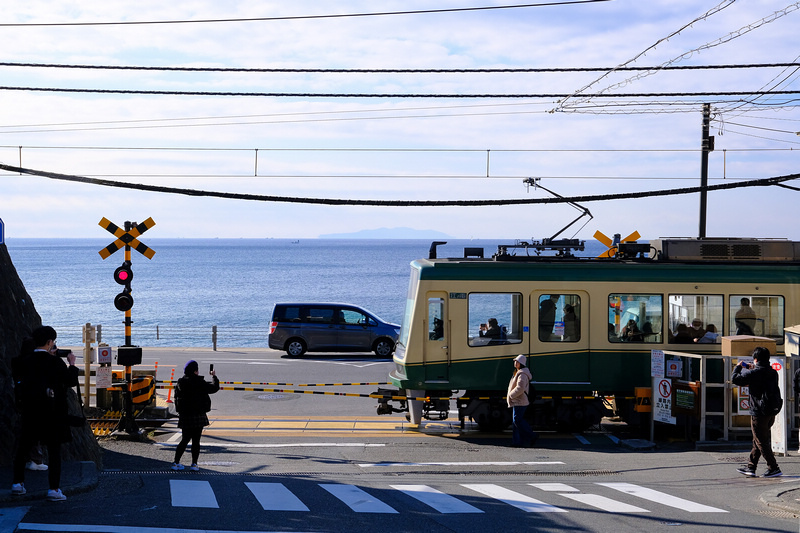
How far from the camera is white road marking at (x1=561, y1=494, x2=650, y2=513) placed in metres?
8.60

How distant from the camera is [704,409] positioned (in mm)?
14000

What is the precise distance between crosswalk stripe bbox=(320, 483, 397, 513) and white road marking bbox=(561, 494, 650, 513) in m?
2.25

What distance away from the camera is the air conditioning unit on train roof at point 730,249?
16047mm

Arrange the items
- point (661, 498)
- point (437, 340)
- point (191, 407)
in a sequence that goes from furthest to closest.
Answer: point (437, 340), point (191, 407), point (661, 498)

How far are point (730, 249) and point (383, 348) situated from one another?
14.8 meters

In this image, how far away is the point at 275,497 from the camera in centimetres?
896

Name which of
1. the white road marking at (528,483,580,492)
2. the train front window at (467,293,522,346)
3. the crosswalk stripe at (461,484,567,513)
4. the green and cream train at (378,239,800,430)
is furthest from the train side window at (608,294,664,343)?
the crosswalk stripe at (461,484,567,513)

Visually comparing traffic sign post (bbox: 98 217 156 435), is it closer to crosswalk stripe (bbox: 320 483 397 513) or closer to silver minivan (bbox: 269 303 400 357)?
crosswalk stripe (bbox: 320 483 397 513)

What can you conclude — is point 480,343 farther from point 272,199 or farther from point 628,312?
point 272,199

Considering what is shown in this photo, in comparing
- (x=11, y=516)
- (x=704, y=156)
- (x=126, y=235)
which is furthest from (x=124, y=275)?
(x=704, y=156)

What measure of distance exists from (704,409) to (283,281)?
121745 mm

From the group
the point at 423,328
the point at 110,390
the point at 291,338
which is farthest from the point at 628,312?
the point at 291,338

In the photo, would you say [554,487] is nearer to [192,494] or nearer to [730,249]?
[192,494]

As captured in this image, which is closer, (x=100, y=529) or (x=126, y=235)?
(x=100, y=529)
